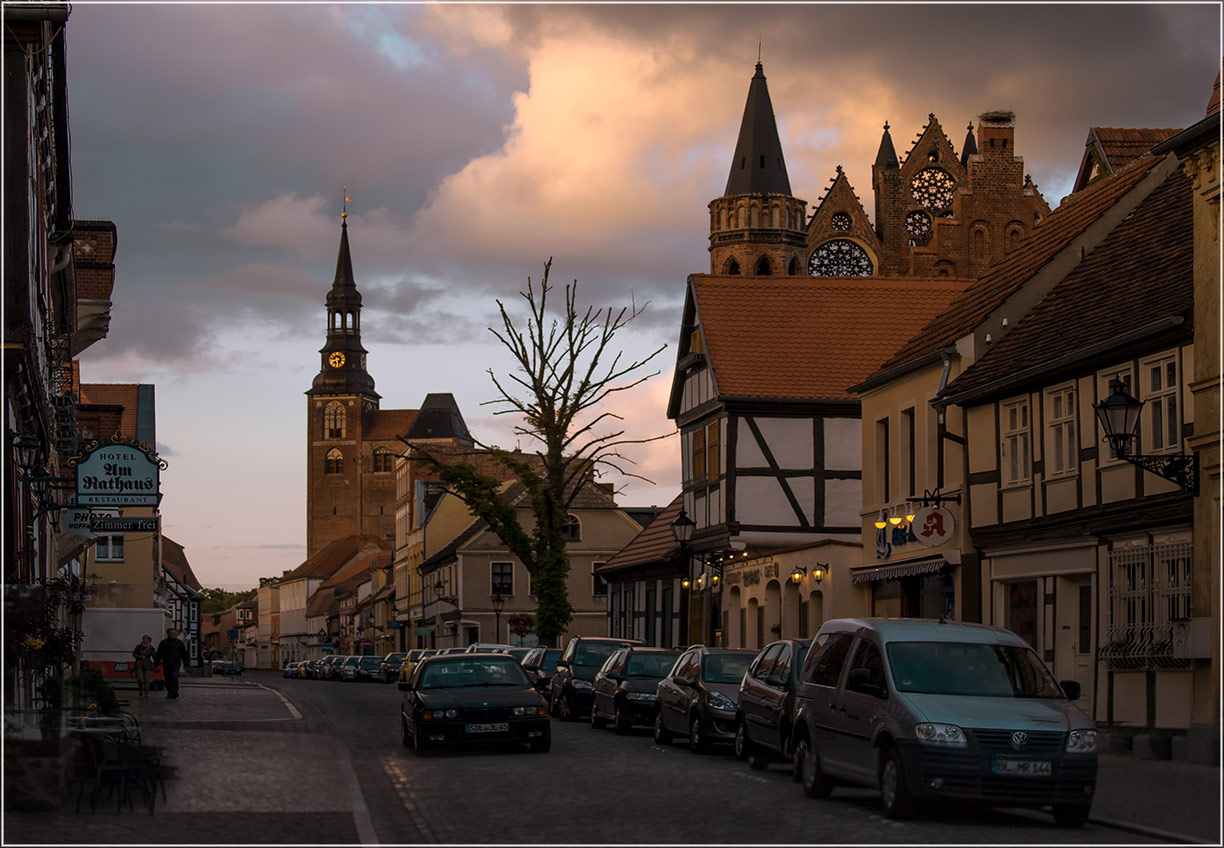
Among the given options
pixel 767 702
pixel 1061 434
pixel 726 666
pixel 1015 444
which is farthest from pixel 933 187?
pixel 767 702

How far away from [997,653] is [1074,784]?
6.60ft

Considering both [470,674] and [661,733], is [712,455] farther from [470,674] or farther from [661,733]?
[470,674]

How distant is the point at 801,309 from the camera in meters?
43.2

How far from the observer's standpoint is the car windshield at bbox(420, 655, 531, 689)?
914 inches

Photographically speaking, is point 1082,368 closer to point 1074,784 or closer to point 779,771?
point 779,771

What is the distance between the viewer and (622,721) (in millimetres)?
27641

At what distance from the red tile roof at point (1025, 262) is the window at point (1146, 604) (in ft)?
24.6

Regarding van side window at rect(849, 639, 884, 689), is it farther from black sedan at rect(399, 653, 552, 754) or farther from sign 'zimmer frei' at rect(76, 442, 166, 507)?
sign 'zimmer frei' at rect(76, 442, 166, 507)

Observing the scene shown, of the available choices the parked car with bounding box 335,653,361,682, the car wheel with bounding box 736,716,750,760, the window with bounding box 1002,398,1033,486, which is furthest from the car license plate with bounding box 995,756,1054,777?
the parked car with bounding box 335,653,361,682

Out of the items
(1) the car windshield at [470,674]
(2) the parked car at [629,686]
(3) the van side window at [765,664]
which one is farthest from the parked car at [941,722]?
(2) the parked car at [629,686]

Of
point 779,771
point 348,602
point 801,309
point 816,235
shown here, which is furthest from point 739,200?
point 779,771

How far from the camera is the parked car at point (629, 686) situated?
27.4 m

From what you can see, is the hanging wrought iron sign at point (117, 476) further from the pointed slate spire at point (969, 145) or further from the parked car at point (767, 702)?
the pointed slate spire at point (969, 145)

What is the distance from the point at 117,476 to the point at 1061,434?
14134 millimetres
